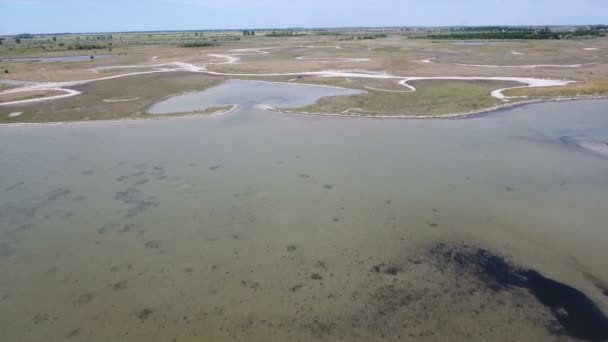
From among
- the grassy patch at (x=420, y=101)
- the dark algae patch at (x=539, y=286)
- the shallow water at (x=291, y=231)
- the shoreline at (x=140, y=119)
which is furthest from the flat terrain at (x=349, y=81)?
the dark algae patch at (x=539, y=286)

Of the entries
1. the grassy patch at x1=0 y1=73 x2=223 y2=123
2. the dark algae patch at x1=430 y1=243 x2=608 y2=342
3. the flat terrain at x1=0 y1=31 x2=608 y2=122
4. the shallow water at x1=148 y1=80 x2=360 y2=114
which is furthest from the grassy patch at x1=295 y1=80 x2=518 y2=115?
the dark algae patch at x1=430 y1=243 x2=608 y2=342

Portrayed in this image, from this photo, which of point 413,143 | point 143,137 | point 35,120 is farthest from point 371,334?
point 35,120

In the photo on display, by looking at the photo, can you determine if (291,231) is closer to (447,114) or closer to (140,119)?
(447,114)

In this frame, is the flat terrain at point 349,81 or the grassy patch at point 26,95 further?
the grassy patch at point 26,95

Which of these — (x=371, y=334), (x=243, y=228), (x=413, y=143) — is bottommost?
(x=371, y=334)

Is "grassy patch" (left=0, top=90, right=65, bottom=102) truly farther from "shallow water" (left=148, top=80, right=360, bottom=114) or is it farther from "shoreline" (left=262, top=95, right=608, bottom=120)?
"shoreline" (left=262, top=95, right=608, bottom=120)

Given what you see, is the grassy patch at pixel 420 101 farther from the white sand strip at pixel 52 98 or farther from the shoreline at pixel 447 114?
the white sand strip at pixel 52 98

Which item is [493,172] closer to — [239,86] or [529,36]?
[239,86]
